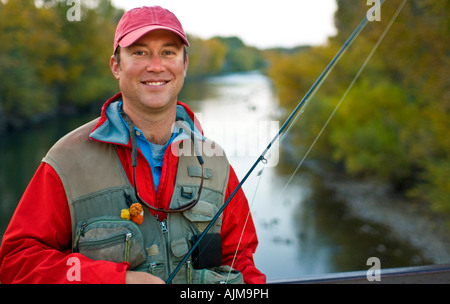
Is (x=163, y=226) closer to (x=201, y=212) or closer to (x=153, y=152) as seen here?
(x=201, y=212)

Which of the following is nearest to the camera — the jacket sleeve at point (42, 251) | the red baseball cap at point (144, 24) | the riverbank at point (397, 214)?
the jacket sleeve at point (42, 251)

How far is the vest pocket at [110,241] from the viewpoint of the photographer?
1432mm

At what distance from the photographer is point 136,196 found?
1.52m

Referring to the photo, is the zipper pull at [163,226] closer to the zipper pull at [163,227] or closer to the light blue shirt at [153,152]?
the zipper pull at [163,227]

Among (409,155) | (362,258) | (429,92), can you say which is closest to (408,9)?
(429,92)

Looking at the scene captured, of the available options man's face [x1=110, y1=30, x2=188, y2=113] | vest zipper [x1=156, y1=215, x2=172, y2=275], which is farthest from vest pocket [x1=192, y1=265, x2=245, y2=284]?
man's face [x1=110, y1=30, x2=188, y2=113]

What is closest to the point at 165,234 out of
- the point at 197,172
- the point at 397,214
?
the point at 197,172

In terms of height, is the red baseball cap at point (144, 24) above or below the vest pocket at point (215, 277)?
above

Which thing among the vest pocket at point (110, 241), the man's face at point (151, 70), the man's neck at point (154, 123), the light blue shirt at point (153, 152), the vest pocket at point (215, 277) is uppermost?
the man's face at point (151, 70)

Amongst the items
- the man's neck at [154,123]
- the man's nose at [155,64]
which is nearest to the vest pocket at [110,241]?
the man's neck at [154,123]

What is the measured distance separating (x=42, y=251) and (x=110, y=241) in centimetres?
22

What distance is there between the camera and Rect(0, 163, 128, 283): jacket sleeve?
131 centimetres

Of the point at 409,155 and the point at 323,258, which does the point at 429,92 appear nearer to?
the point at 409,155

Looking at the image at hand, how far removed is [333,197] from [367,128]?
2.59 m
